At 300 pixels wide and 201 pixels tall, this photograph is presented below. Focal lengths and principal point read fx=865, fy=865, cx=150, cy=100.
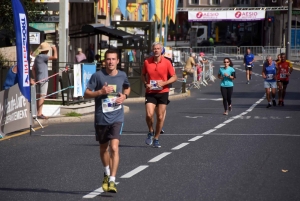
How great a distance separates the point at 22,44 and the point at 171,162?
5482 millimetres

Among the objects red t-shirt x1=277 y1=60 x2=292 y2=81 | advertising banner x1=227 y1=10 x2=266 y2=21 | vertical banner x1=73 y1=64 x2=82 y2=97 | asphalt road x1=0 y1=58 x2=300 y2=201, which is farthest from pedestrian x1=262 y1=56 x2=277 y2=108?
advertising banner x1=227 y1=10 x2=266 y2=21

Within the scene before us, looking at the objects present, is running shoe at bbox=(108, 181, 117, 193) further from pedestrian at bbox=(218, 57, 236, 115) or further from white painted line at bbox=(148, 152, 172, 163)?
pedestrian at bbox=(218, 57, 236, 115)

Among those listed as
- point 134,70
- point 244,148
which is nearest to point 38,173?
point 244,148

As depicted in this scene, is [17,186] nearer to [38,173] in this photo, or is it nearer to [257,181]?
[38,173]

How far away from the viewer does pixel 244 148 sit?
15.0 metres

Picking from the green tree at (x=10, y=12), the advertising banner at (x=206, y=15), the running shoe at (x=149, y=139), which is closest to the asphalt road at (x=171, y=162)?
the running shoe at (x=149, y=139)

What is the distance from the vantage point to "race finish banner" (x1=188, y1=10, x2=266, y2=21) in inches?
3403

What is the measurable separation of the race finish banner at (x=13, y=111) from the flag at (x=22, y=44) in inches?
10.1

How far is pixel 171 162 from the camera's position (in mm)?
12922

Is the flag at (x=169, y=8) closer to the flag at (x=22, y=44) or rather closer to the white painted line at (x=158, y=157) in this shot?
the flag at (x=22, y=44)

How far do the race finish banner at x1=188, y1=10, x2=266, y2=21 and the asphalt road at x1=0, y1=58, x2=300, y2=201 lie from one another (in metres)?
64.8

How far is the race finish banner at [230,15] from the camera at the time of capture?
8644cm

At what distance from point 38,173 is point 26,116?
243 inches

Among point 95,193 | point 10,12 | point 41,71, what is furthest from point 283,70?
point 95,193
